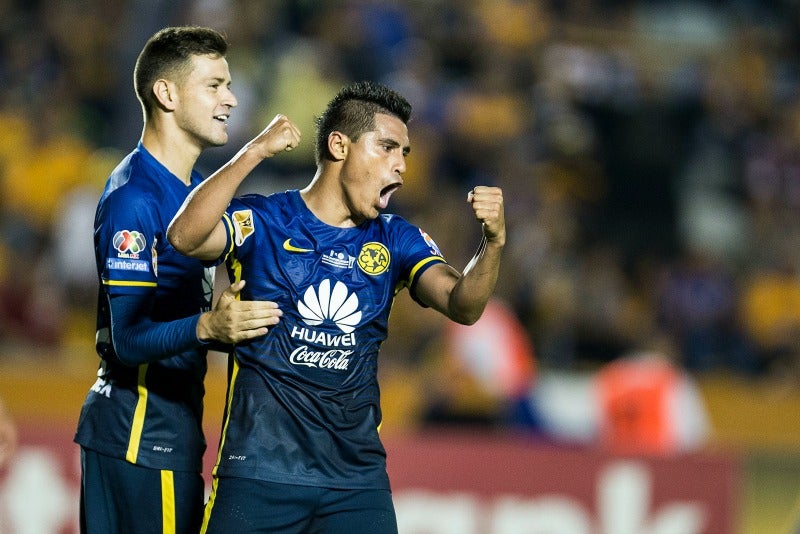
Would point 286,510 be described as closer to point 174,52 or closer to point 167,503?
point 167,503

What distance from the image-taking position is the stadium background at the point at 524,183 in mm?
8914

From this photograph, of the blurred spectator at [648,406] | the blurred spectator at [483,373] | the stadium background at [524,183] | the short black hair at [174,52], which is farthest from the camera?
the blurred spectator at [648,406]

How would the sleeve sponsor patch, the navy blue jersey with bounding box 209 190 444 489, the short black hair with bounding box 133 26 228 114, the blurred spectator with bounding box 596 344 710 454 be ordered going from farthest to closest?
the blurred spectator with bounding box 596 344 710 454, the short black hair with bounding box 133 26 228 114, the sleeve sponsor patch, the navy blue jersey with bounding box 209 190 444 489

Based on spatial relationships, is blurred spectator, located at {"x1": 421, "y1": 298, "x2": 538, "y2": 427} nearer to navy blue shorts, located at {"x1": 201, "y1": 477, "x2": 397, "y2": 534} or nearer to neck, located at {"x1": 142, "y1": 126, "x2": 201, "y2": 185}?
neck, located at {"x1": 142, "y1": 126, "x2": 201, "y2": 185}

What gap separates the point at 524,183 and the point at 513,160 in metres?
0.24

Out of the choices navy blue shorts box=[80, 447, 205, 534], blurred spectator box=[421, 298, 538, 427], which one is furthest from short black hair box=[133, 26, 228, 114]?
blurred spectator box=[421, 298, 538, 427]

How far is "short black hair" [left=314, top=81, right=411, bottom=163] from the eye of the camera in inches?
168

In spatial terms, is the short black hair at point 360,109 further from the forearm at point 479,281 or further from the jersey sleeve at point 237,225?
the forearm at point 479,281

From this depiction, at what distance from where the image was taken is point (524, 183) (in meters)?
11.4

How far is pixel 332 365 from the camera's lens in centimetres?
416

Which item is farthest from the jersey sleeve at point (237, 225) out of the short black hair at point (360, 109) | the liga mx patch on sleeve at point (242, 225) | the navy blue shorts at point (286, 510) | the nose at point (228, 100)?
the navy blue shorts at point (286, 510)

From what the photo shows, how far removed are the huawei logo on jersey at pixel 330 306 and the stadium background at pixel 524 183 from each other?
341 cm

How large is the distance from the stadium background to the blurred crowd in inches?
0.9

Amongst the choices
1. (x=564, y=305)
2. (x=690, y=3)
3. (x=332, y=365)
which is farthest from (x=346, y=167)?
(x=690, y=3)
